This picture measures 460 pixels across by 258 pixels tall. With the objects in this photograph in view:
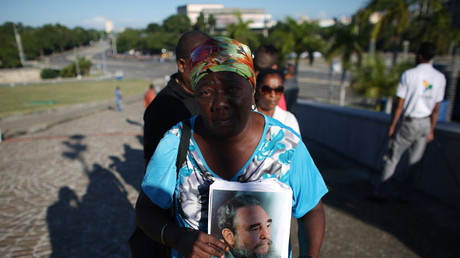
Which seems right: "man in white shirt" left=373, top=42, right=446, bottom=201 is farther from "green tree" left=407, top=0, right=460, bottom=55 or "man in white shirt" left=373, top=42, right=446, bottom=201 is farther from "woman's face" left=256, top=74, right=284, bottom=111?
"green tree" left=407, top=0, right=460, bottom=55

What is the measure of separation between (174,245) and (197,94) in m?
0.65

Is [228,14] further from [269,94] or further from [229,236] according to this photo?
[229,236]

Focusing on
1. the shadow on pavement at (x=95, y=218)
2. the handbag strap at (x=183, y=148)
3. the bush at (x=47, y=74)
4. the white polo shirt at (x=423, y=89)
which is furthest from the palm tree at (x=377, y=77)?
the bush at (x=47, y=74)

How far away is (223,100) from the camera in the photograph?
48.1 inches

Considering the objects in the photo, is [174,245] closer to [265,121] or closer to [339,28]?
[265,121]

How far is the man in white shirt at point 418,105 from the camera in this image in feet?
13.4

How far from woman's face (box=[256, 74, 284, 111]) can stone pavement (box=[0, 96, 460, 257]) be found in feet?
4.86

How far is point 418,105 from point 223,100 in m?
3.90

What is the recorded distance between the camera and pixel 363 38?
15.5 m

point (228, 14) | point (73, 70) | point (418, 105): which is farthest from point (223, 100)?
point (228, 14)

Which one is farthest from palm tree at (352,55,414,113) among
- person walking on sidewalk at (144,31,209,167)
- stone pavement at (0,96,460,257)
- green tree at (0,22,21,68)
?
green tree at (0,22,21,68)

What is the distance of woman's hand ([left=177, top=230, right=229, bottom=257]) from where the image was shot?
1196 millimetres

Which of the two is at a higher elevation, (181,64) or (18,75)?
(181,64)

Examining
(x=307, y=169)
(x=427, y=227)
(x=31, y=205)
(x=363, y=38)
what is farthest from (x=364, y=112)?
(x=363, y=38)
